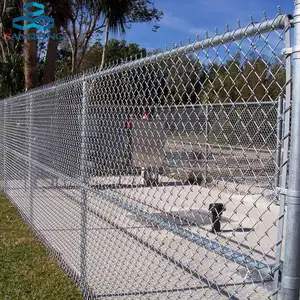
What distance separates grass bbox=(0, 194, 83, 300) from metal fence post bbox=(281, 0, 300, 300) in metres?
3.14

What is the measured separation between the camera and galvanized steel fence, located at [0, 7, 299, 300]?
2.24 metres

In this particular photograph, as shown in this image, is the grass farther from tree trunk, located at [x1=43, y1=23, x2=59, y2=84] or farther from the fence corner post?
tree trunk, located at [x1=43, y1=23, x2=59, y2=84]

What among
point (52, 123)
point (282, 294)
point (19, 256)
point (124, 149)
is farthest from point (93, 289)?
point (282, 294)

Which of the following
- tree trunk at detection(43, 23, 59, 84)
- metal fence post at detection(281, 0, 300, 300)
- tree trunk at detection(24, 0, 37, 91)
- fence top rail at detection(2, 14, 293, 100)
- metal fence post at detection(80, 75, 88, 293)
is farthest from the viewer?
tree trunk at detection(43, 23, 59, 84)

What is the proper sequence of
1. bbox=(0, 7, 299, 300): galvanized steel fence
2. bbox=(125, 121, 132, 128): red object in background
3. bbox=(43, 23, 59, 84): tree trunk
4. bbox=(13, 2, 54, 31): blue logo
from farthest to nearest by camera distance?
bbox=(43, 23, 59, 84): tree trunk < bbox=(13, 2, 54, 31): blue logo < bbox=(125, 121, 132, 128): red object in background < bbox=(0, 7, 299, 300): galvanized steel fence

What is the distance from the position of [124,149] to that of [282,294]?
2.22 meters

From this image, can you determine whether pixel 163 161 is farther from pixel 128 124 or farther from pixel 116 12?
pixel 116 12

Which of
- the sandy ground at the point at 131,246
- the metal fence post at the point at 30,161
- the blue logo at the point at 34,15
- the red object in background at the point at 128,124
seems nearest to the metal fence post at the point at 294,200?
the sandy ground at the point at 131,246

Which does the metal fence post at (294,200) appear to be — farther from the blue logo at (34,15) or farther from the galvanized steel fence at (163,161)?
the blue logo at (34,15)

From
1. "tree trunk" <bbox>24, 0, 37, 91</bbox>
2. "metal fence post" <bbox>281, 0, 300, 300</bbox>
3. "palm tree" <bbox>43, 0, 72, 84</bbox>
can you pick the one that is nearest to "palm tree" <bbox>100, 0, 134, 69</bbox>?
"palm tree" <bbox>43, 0, 72, 84</bbox>

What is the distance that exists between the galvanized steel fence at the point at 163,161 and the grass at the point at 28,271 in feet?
0.53

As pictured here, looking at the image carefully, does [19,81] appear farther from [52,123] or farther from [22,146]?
[52,123]

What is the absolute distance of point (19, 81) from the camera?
16.5m

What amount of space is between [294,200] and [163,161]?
1.84 m
